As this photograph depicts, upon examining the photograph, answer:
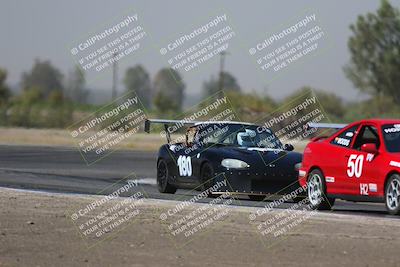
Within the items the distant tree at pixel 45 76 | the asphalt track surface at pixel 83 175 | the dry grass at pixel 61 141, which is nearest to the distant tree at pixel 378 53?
the dry grass at pixel 61 141

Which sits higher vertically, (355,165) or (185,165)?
(185,165)

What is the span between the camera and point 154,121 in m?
19.1

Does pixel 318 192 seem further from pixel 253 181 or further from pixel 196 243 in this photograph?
pixel 196 243

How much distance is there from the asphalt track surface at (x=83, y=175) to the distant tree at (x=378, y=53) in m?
42.1

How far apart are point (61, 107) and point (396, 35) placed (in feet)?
80.6

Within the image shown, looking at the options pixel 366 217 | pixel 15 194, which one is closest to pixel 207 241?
pixel 366 217

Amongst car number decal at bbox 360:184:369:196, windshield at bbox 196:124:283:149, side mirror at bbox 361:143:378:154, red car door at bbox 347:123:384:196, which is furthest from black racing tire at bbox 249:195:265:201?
side mirror at bbox 361:143:378:154

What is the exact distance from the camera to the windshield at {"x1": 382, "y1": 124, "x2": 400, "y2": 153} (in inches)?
596

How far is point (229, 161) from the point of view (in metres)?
18.2

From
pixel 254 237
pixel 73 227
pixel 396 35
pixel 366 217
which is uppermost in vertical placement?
pixel 73 227

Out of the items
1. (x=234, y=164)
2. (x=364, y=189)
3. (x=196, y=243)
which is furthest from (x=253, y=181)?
(x=196, y=243)

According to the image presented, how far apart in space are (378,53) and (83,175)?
184ft

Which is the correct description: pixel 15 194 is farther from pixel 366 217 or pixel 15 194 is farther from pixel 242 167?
pixel 366 217

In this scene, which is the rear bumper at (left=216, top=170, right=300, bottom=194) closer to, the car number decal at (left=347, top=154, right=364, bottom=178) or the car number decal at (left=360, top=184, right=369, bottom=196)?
the car number decal at (left=347, top=154, right=364, bottom=178)
